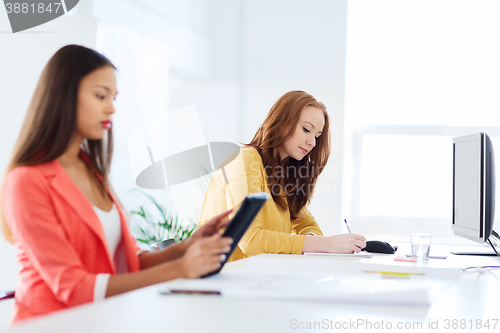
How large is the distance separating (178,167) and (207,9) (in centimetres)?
124

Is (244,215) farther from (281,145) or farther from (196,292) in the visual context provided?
(281,145)

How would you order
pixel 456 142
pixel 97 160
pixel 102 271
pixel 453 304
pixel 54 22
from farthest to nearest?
1. pixel 54 22
2. pixel 456 142
3. pixel 97 160
4. pixel 102 271
5. pixel 453 304

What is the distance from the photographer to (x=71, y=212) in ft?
3.32

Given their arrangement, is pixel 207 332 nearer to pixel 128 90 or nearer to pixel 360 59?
pixel 128 90

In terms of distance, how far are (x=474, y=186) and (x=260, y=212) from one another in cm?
93

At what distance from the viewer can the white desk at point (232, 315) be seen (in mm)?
705

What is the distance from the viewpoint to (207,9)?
3.32 meters

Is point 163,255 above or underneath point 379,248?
above

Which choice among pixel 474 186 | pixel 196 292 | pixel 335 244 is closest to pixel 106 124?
pixel 196 292

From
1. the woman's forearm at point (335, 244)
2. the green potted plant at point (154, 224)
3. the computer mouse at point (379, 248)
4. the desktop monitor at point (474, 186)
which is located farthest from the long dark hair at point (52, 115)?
the green potted plant at point (154, 224)

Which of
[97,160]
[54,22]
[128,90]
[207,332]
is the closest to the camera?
[207,332]

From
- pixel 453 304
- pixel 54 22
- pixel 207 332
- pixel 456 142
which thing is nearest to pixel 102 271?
pixel 207 332

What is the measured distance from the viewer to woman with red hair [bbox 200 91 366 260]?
1678mm

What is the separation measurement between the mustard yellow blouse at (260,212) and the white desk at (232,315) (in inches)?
28.8
